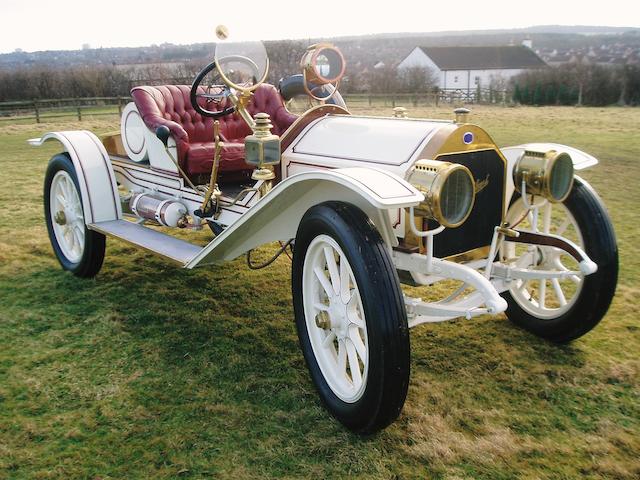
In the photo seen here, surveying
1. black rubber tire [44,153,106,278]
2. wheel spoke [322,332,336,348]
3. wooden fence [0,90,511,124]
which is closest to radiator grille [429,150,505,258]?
wheel spoke [322,332,336,348]

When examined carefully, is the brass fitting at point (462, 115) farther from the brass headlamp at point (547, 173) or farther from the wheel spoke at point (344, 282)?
the wheel spoke at point (344, 282)

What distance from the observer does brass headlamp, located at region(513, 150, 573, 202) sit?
3004 millimetres

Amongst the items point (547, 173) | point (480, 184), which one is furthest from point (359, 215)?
point (547, 173)

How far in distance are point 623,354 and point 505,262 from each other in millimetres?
898

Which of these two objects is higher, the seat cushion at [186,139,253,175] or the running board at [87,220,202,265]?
the seat cushion at [186,139,253,175]

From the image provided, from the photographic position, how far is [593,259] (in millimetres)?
3270

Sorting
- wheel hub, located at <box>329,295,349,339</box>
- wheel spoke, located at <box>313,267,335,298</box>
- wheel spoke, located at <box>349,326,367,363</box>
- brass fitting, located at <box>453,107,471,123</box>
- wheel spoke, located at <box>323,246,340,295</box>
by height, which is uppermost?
brass fitting, located at <box>453,107,471,123</box>

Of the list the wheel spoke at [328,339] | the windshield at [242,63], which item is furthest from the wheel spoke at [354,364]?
the windshield at [242,63]

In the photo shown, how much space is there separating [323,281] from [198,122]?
2.70 metres

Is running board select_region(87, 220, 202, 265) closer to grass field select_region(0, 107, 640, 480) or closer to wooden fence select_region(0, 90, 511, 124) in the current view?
grass field select_region(0, 107, 640, 480)

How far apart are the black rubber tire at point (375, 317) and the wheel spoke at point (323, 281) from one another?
0.28 m

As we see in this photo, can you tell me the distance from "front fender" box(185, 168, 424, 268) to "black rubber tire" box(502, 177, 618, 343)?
1195 mm

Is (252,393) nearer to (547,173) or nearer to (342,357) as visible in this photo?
(342,357)

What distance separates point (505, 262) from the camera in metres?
3.43
